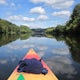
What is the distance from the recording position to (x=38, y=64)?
14.0 metres

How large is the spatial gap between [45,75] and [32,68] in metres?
1.14

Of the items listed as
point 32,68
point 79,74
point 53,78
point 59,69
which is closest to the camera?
point 53,78

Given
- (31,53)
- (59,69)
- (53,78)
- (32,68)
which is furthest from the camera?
(31,53)

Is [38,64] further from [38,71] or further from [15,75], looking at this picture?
[15,75]

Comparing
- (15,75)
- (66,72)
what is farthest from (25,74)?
(66,72)

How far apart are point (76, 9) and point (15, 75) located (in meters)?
96.8

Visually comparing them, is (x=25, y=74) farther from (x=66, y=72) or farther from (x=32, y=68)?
(x=66, y=72)

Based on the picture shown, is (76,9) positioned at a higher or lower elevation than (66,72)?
higher

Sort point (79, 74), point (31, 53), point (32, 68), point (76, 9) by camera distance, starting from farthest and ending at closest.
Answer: point (76, 9) → point (31, 53) → point (79, 74) → point (32, 68)

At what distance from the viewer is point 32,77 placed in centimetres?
1221

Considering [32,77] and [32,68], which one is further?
[32,68]

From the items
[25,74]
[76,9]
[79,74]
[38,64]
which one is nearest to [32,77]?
[25,74]

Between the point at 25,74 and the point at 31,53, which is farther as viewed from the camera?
the point at 31,53

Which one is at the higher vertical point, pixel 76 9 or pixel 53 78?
pixel 76 9
